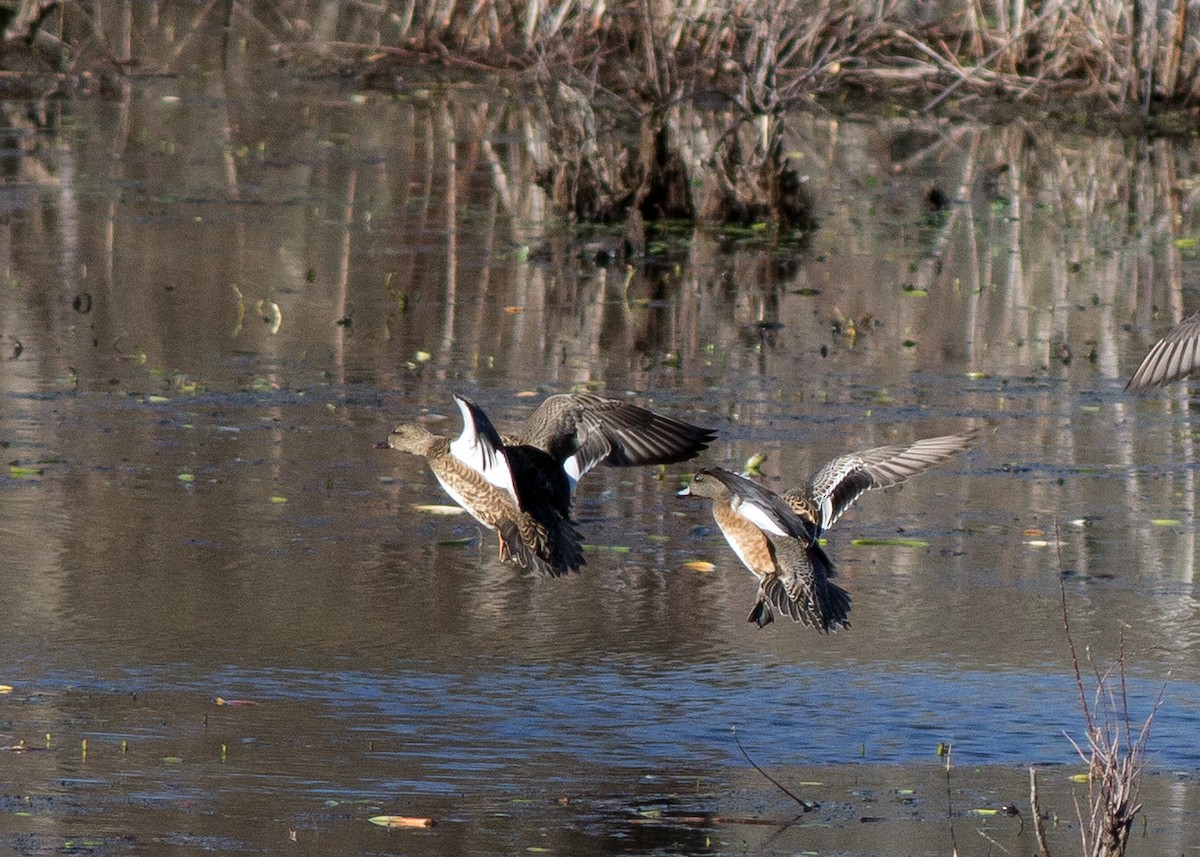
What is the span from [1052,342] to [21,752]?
8.79 meters

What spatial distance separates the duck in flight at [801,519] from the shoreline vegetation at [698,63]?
905cm

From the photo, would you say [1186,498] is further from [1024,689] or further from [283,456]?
[283,456]

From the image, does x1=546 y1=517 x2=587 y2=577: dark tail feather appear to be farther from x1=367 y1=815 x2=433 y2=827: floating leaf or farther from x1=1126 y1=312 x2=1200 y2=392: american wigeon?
x1=1126 y1=312 x2=1200 y2=392: american wigeon

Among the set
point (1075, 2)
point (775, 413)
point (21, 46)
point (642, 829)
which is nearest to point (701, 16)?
point (1075, 2)

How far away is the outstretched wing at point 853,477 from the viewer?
7.44 meters

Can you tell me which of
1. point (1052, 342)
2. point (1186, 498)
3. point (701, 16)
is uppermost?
point (701, 16)

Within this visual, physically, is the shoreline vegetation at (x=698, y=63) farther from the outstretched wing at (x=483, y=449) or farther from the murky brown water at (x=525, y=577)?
the outstretched wing at (x=483, y=449)

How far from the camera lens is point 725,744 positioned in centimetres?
679

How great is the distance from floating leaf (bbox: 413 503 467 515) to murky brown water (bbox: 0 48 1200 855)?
14 centimetres

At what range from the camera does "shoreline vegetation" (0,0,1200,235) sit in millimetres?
17719

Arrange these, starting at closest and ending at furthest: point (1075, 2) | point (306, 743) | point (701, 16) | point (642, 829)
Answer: point (642, 829) < point (306, 743) < point (701, 16) < point (1075, 2)

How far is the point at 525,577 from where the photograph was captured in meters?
8.64

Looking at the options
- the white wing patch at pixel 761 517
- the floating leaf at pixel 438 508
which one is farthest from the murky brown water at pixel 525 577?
the white wing patch at pixel 761 517

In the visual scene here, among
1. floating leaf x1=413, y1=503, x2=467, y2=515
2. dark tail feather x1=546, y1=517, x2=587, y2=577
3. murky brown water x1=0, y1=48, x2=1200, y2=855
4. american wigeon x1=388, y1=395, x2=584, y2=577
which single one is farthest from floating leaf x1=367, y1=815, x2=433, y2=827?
floating leaf x1=413, y1=503, x2=467, y2=515
